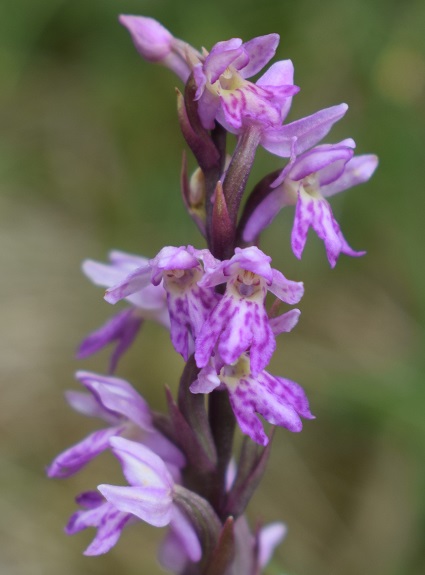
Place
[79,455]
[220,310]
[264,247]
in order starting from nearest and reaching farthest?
1. [220,310]
2. [79,455]
3. [264,247]

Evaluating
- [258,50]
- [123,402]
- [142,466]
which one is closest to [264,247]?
[123,402]

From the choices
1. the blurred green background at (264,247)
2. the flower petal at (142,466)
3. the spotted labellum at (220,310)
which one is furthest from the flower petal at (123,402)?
the blurred green background at (264,247)

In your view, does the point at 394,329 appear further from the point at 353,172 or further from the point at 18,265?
the point at 353,172

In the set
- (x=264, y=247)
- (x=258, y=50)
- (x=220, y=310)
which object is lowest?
(x=264, y=247)

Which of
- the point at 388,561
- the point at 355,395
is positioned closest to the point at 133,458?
the point at 355,395

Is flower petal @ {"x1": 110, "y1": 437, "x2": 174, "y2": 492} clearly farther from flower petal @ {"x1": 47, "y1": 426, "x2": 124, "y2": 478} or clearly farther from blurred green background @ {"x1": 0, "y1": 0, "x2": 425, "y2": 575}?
blurred green background @ {"x1": 0, "y1": 0, "x2": 425, "y2": 575}

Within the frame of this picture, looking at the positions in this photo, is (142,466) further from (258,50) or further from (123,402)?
(258,50)

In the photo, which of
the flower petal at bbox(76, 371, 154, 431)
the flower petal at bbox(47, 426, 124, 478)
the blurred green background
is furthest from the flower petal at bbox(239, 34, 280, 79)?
the blurred green background

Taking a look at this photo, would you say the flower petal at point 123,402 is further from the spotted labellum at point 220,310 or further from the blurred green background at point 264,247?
the blurred green background at point 264,247
